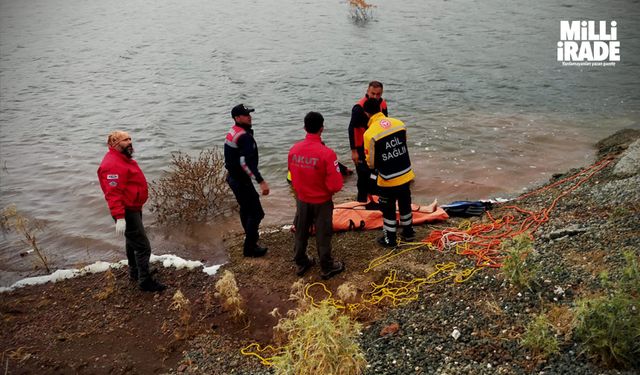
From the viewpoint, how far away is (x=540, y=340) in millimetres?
3854

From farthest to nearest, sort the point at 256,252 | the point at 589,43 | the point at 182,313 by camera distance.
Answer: the point at 589,43, the point at 256,252, the point at 182,313

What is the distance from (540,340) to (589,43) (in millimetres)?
21180

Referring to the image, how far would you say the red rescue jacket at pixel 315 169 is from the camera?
544 centimetres

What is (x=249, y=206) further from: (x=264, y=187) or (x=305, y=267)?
(x=305, y=267)

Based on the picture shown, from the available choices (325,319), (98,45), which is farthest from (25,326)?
(98,45)

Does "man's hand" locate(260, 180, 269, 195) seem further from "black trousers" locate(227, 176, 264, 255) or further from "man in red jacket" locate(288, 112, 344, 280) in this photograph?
"man in red jacket" locate(288, 112, 344, 280)

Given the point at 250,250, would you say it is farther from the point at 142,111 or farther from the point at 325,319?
the point at 142,111

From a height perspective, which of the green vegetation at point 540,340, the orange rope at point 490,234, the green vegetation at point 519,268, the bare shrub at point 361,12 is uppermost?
the bare shrub at point 361,12

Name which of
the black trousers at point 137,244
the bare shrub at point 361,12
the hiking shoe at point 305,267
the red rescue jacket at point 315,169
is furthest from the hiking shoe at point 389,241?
the bare shrub at point 361,12

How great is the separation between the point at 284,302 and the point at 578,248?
10.6 feet

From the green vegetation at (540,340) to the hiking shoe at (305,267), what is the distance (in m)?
2.88

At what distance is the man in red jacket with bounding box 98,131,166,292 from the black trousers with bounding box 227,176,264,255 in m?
1.10

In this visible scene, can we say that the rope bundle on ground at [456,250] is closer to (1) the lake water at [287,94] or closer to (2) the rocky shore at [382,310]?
(2) the rocky shore at [382,310]

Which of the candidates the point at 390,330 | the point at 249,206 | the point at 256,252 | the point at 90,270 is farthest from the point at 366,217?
the point at 90,270
